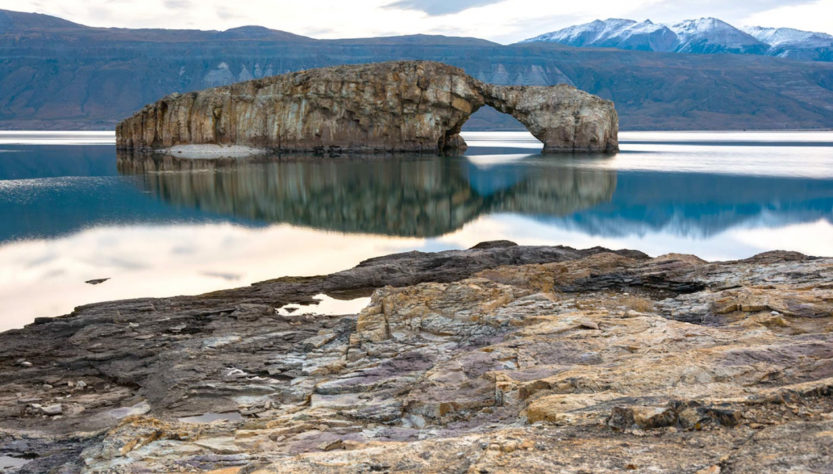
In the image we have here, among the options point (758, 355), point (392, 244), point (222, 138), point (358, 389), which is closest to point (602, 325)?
point (758, 355)

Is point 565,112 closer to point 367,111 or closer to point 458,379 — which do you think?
point 367,111

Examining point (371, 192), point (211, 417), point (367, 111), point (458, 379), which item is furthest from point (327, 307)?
point (367, 111)

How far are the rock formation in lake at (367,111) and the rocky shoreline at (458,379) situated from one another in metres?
62.2

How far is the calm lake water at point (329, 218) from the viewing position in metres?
19.2

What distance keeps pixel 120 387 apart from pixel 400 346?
4212mm

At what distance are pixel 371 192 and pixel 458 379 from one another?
3194 centimetres

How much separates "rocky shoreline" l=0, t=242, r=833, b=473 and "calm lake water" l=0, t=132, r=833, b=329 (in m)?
4.65

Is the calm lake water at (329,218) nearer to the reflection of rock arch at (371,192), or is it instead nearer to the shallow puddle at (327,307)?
the reflection of rock arch at (371,192)

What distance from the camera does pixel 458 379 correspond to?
305 inches

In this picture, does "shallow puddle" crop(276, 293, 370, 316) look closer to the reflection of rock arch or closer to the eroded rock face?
the reflection of rock arch

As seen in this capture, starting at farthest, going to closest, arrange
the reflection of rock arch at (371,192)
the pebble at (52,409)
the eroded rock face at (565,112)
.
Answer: the eroded rock face at (565,112)
the reflection of rock arch at (371,192)
the pebble at (52,409)

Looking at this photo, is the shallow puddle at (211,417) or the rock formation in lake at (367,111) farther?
the rock formation in lake at (367,111)

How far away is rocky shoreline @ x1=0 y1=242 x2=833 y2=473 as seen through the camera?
5.19 meters

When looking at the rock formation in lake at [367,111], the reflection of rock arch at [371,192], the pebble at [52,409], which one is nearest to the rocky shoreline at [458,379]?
the pebble at [52,409]
